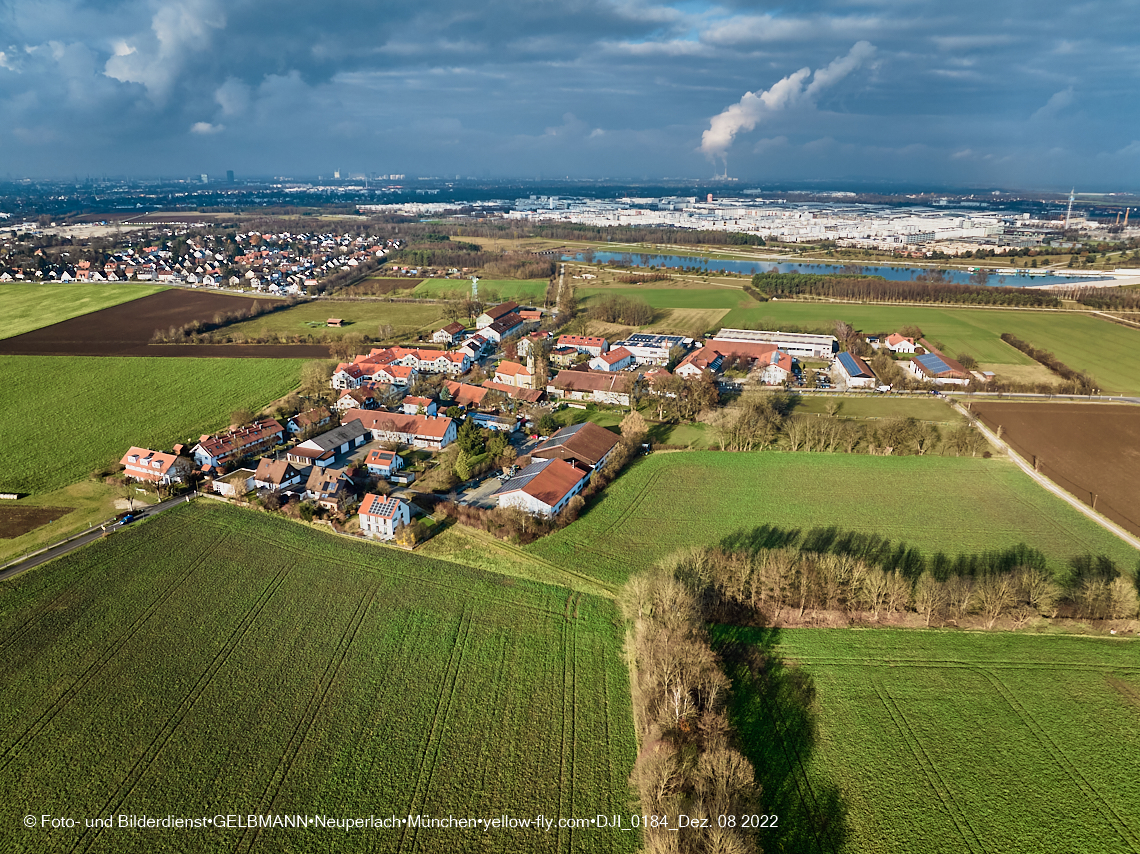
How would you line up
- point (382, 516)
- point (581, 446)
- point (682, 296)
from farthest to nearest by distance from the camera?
point (682, 296), point (581, 446), point (382, 516)

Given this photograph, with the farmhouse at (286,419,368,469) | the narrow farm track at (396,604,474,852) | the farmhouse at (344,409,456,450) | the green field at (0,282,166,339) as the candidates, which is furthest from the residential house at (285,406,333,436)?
the green field at (0,282,166,339)

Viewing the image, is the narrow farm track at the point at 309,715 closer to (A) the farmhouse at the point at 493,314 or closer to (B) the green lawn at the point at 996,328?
(A) the farmhouse at the point at 493,314

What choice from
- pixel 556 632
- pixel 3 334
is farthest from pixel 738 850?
pixel 3 334

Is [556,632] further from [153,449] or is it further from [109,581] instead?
[153,449]

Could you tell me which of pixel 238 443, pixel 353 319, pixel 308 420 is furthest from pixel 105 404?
pixel 353 319

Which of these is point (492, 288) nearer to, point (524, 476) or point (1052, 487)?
point (524, 476)
